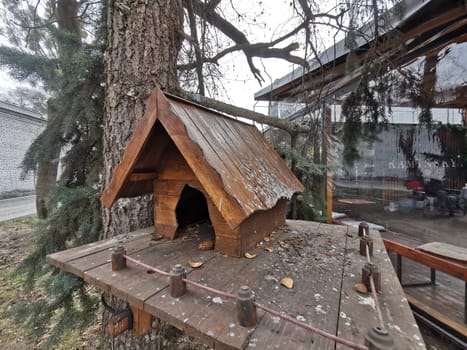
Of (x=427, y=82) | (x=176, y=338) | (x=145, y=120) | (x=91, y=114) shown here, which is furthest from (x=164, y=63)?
(x=427, y=82)

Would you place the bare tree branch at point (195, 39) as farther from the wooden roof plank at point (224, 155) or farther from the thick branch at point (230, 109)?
the wooden roof plank at point (224, 155)

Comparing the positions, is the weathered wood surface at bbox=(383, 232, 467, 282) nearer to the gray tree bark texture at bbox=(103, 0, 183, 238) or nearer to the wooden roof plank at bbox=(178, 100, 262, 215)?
the wooden roof plank at bbox=(178, 100, 262, 215)

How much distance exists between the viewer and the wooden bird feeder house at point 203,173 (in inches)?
29.0

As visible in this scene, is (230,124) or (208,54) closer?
(230,124)

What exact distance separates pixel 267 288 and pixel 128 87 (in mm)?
1502

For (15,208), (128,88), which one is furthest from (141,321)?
(15,208)

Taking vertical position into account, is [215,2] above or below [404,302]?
above

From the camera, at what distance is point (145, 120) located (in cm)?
84

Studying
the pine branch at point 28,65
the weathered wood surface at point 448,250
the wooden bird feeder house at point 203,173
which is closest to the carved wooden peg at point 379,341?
the wooden bird feeder house at point 203,173

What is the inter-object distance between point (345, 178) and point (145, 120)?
3.51m

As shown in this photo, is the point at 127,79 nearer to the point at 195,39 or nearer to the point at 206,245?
the point at 195,39

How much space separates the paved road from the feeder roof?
8493 mm

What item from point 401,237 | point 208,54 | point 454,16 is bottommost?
point 401,237

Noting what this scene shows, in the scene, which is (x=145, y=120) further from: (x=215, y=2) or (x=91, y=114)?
(x=215, y=2)
